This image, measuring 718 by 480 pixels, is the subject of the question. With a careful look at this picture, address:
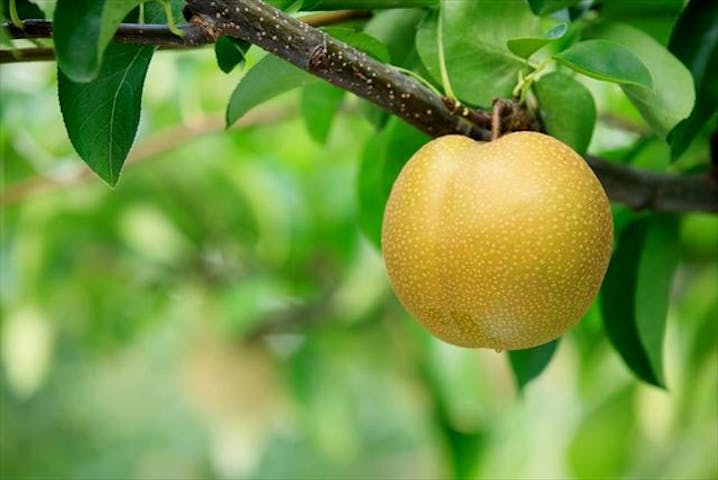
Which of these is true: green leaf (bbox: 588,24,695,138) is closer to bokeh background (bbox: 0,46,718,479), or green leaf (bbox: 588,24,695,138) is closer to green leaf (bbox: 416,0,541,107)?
green leaf (bbox: 416,0,541,107)

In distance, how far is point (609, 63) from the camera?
0.38 metres

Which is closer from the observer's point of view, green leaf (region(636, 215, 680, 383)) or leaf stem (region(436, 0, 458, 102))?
leaf stem (region(436, 0, 458, 102))

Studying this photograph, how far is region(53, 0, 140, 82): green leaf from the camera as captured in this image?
309 millimetres

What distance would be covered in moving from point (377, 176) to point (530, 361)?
108mm

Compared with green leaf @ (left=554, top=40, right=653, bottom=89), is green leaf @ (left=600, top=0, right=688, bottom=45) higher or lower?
lower

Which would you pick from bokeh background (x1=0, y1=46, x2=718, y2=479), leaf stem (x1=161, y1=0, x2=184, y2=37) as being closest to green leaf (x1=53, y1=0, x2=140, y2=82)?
leaf stem (x1=161, y1=0, x2=184, y2=37)

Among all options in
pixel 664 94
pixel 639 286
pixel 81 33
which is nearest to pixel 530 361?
pixel 639 286

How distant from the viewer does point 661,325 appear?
54cm

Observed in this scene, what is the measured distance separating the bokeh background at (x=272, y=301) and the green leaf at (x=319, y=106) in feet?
1.19

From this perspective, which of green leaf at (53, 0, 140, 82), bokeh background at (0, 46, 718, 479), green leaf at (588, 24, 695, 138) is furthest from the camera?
bokeh background at (0, 46, 718, 479)

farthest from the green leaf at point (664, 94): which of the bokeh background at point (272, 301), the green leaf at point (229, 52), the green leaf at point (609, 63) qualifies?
the bokeh background at point (272, 301)

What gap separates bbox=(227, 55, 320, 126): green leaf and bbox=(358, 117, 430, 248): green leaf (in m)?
0.08

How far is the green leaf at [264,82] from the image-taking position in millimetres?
421

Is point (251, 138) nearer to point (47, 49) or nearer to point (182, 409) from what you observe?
point (47, 49)
